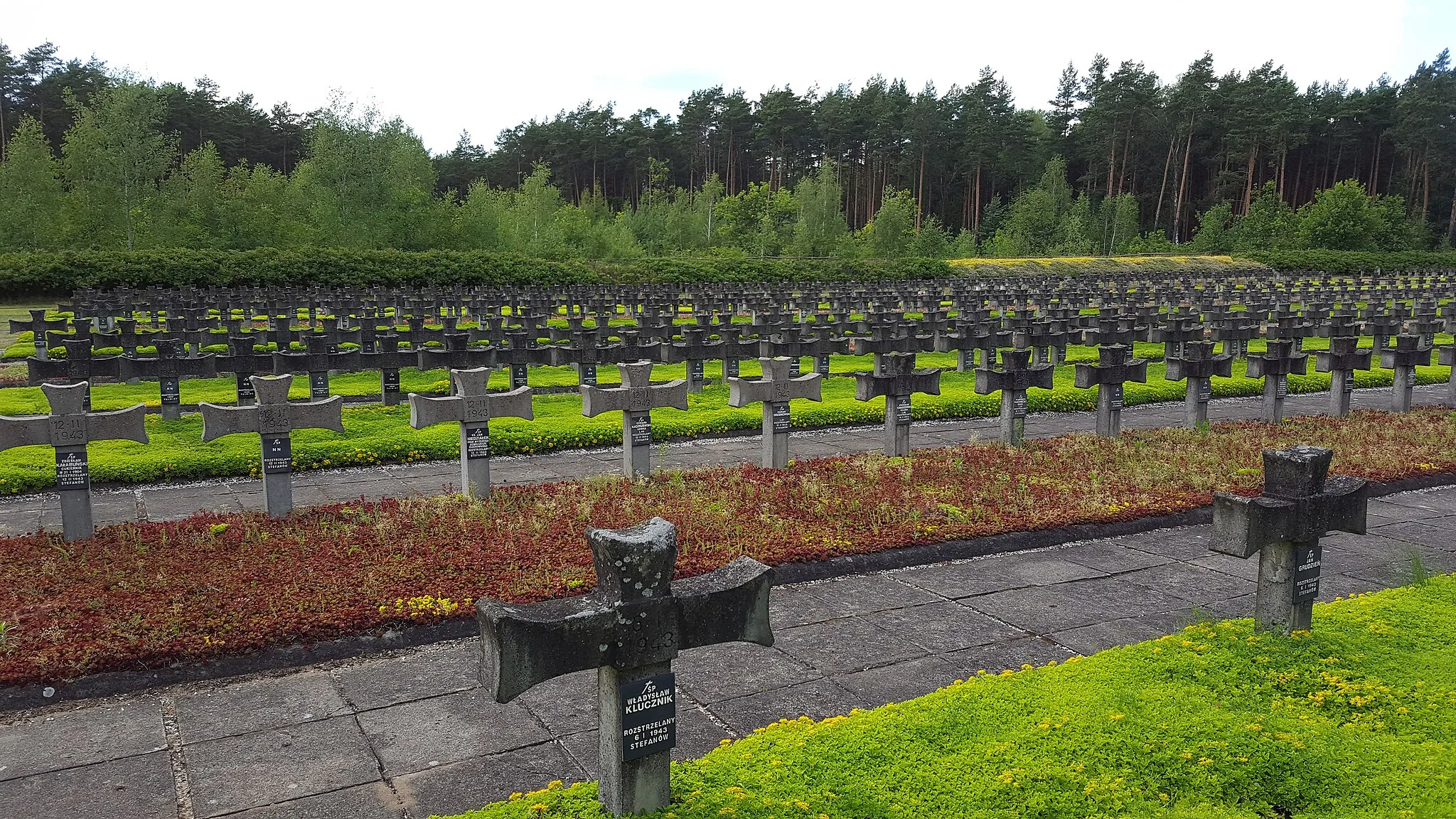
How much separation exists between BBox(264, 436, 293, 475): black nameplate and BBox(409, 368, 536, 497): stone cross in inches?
49.8

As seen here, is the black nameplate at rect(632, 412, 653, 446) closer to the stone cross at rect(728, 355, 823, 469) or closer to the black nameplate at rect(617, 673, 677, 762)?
the stone cross at rect(728, 355, 823, 469)

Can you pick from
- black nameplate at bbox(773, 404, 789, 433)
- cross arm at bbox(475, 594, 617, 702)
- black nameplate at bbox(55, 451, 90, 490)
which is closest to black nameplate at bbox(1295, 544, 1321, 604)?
cross arm at bbox(475, 594, 617, 702)

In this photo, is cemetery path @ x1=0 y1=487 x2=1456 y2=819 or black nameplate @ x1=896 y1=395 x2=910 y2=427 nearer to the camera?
cemetery path @ x1=0 y1=487 x2=1456 y2=819

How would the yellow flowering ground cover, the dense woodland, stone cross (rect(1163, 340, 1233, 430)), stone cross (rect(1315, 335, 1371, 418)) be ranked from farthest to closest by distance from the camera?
1. the dense woodland
2. stone cross (rect(1315, 335, 1371, 418))
3. stone cross (rect(1163, 340, 1233, 430))
4. the yellow flowering ground cover

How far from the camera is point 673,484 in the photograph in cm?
1128

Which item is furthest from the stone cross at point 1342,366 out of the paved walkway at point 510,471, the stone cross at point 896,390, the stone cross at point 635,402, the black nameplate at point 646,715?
the black nameplate at point 646,715

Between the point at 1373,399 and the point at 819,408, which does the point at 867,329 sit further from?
the point at 1373,399

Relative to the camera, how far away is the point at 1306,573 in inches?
251

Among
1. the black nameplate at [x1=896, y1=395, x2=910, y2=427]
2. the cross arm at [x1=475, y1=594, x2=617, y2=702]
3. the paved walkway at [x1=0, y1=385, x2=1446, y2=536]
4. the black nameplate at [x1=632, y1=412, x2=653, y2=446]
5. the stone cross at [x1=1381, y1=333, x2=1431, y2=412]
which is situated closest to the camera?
the cross arm at [x1=475, y1=594, x2=617, y2=702]

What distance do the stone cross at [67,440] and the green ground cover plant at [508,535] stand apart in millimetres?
241

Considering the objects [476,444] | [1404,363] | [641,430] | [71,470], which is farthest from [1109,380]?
[71,470]

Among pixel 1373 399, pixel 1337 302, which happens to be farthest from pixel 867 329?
pixel 1337 302

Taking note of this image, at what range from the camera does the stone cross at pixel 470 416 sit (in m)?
10.5

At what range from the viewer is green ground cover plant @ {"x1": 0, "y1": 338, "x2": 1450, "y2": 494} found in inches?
501
